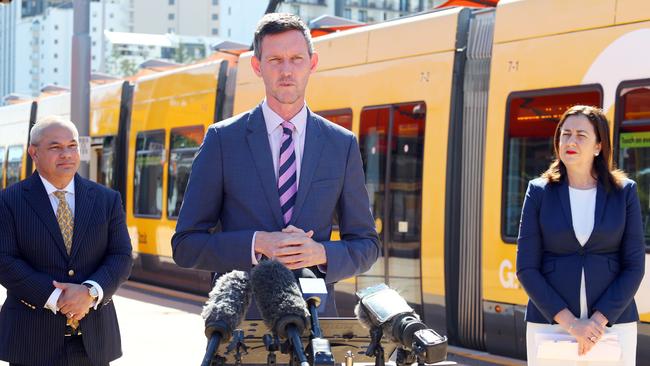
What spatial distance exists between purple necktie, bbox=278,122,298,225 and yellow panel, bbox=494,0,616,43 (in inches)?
218

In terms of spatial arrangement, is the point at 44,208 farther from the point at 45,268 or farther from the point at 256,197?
the point at 256,197

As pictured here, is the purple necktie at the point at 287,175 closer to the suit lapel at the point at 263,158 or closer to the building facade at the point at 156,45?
the suit lapel at the point at 263,158

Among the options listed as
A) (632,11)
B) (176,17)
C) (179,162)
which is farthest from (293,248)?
(176,17)

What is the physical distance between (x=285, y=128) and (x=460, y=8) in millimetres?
6927

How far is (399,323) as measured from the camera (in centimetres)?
298

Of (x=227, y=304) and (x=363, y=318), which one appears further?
(x=363, y=318)

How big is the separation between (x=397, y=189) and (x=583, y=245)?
583cm

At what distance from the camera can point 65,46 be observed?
138125mm

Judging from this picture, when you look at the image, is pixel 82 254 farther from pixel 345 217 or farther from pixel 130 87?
pixel 130 87

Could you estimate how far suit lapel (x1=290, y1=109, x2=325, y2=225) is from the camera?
3.73m

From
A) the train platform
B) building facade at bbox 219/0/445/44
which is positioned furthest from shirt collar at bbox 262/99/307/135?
building facade at bbox 219/0/445/44

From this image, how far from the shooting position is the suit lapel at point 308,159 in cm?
373

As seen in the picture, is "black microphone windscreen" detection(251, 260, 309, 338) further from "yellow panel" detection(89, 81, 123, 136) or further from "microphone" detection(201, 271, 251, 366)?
"yellow panel" detection(89, 81, 123, 136)

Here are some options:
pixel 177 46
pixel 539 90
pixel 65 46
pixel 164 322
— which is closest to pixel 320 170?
pixel 539 90
